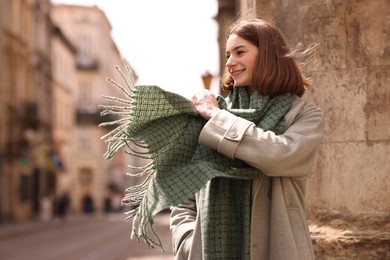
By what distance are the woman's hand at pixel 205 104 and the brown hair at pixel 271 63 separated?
148 millimetres

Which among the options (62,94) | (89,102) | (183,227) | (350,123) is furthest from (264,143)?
(89,102)

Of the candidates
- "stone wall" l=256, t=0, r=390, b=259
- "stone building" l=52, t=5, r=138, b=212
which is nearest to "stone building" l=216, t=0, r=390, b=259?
"stone wall" l=256, t=0, r=390, b=259

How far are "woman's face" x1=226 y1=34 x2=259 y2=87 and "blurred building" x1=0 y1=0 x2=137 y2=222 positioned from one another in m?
30.9

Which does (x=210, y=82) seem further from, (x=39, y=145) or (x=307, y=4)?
(x=39, y=145)

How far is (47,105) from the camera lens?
1768 inches

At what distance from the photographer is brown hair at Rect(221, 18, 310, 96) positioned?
2484 millimetres

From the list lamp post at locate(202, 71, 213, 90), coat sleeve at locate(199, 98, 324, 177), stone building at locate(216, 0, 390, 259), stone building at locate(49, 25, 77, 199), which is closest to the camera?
coat sleeve at locate(199, 98, 324, 177)

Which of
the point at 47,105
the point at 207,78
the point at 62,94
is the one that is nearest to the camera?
the point at 207,78

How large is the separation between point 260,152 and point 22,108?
35.7 meters

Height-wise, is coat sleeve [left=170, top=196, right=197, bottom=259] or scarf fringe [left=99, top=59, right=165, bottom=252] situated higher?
scarf fringe [left=99, top=59, right=165, bottom=252]

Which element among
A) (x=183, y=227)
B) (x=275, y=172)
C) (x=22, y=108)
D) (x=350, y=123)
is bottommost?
(x=183, y=227)

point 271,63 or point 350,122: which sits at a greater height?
point 271,63

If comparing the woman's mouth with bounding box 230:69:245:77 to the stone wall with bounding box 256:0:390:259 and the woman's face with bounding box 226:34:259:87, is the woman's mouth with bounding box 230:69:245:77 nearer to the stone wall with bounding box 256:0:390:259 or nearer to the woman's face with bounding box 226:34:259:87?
the woman's face with bounding box 226:34:259:87

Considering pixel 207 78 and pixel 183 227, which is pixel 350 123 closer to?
pixel 183 227
